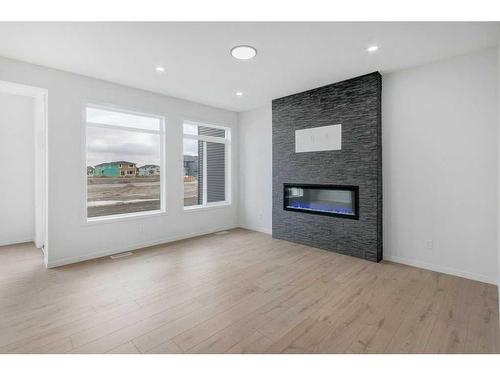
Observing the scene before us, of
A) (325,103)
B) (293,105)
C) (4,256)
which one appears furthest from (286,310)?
(4,256)

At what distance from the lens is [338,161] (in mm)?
3914

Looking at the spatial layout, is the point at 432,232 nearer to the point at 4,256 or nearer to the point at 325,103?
the point at 325,103

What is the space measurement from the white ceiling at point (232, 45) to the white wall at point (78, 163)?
0.70 ft

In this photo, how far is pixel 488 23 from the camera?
231 centimetres

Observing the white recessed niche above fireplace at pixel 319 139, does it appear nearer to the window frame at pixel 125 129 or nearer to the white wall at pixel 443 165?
the white wall at pixel 443 165

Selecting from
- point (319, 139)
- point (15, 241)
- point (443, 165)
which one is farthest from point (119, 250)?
point (443, 165)

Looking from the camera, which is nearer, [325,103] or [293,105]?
[325,103]

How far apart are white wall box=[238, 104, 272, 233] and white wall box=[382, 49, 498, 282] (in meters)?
2.32

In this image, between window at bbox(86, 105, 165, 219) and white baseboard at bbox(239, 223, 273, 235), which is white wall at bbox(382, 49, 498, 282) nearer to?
white baseboard at bbox(239, 223, 273, 235)

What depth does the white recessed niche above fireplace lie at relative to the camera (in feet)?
12.9

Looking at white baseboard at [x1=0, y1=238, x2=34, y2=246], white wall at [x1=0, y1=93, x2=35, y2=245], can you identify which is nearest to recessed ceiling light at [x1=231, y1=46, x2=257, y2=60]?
white wall at [x1=0, y1=93, x2=35, y2=245]

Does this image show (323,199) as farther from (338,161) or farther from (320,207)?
(338,161)

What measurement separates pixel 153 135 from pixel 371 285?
417cm

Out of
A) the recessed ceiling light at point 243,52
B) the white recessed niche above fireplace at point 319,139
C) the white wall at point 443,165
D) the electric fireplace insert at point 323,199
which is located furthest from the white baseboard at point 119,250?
the white wall at point 443,165
